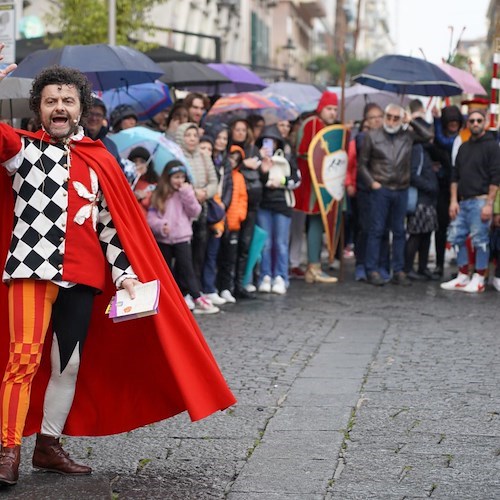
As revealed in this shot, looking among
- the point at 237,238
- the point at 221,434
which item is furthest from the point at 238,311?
the point at 221,434

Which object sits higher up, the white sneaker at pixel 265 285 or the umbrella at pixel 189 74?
the umbrella at pixel 189 74

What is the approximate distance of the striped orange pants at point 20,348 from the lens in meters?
5.19

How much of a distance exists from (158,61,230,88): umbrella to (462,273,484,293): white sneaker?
3.92 m

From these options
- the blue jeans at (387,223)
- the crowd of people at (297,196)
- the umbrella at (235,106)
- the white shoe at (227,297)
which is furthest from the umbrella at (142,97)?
the white shoe at (227,297)

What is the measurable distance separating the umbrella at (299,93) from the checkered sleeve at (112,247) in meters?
12.0

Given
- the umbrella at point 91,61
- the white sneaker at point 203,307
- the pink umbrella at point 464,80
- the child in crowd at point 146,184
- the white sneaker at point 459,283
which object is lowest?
the white sneaker at point 459,283

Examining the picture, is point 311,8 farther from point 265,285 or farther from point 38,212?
point 38,212

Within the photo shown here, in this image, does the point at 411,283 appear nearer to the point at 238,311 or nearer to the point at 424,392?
the point at 238,311

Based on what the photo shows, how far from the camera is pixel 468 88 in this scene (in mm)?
16312

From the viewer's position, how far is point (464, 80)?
1636 cm

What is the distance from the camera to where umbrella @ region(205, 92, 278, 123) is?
14.1 metres

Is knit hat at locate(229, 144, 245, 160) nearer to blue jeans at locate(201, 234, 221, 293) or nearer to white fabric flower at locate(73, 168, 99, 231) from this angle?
blue jeans at locate(201, 234, 221, 293)

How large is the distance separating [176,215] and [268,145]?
94.6 inches

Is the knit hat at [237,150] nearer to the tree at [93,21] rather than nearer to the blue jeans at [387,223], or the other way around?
the blue jeans at [387,223]
